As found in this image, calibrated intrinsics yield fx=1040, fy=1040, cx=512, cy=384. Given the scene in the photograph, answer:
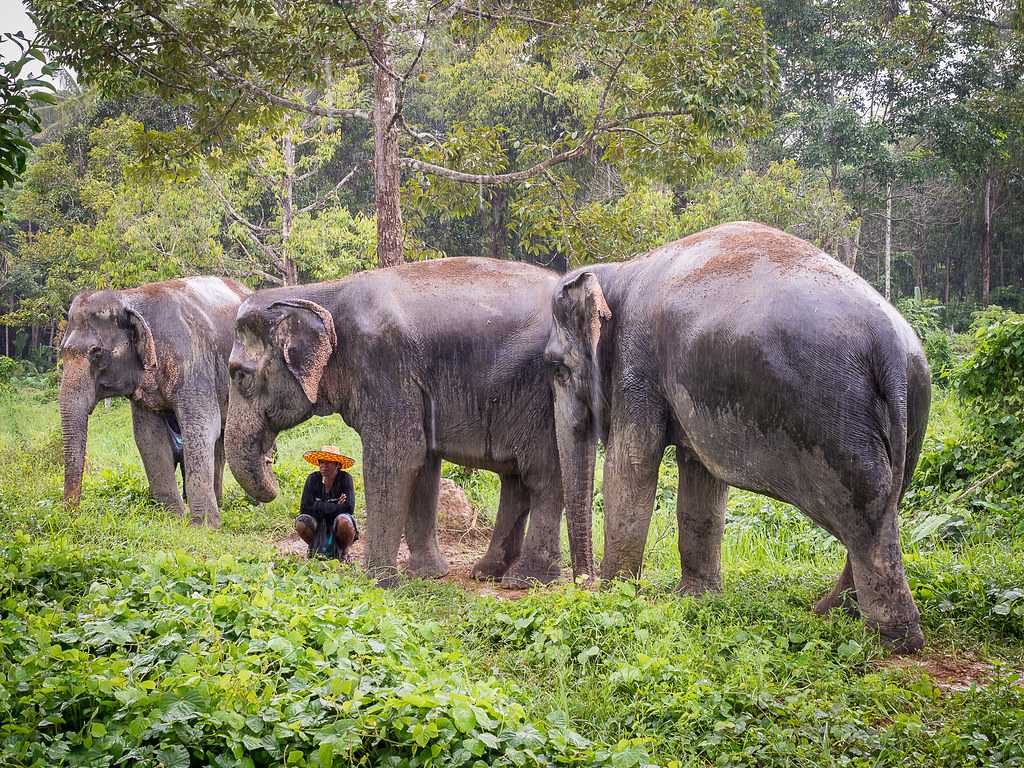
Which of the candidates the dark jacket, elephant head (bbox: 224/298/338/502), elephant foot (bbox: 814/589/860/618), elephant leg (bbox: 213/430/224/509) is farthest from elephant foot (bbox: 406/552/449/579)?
elephant leg (bbox: 213/430/224/509)

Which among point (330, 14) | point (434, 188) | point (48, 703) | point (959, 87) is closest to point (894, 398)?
point (48, 703)

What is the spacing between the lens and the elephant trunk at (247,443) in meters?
6.93

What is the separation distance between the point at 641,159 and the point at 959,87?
14.9 m

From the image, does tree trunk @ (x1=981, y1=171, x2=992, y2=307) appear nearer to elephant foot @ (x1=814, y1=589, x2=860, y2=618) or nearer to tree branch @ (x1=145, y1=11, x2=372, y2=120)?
tree branch @ (x1=145, y1=11, x2=372, y2=120)

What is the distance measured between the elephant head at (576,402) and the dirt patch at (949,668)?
1998 mm

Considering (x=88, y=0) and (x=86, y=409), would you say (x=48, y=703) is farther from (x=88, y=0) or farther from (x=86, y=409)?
(x=88, y=0)

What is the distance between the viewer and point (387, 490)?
6535mm

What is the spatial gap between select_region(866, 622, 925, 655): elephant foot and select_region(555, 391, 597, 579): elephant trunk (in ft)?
6.17

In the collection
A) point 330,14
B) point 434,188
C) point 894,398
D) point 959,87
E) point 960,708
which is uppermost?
point 959,87

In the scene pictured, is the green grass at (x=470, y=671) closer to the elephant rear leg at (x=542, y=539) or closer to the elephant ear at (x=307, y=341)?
the elephant rear leg at (x=542, y=539)

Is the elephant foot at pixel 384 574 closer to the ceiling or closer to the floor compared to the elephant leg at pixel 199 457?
closer to the floor

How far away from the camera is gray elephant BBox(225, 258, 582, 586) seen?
654 centimetres

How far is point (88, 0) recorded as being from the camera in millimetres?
8922

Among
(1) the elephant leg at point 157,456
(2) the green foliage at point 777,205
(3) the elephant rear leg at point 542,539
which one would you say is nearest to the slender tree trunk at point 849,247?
(2) the green foliage at point 777,205
